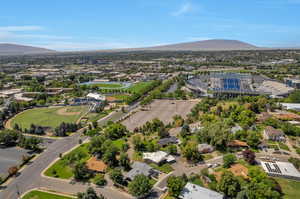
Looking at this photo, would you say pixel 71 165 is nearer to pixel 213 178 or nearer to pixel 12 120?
pixel 213 178

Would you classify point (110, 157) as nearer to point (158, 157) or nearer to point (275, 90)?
point (158, 157)

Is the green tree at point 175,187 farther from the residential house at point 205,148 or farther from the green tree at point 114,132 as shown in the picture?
the green tree at point 114,132

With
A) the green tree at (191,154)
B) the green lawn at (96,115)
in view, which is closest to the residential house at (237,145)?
the green tree at (191,154)

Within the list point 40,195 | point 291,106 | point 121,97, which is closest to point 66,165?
point 40,195

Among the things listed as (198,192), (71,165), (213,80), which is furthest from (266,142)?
(213,80)

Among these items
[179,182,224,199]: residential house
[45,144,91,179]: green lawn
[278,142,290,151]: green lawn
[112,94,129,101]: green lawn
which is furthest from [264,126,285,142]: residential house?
[112,94,129,101]: green lawn

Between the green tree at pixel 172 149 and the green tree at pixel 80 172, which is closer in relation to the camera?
the green tree at pixel 80 172

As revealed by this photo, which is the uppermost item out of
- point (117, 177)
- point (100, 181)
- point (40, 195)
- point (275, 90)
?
point (275, 90)
